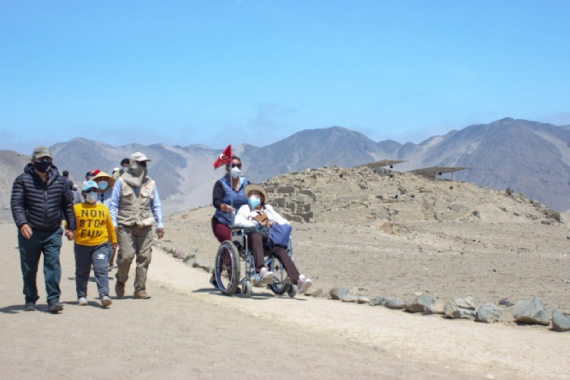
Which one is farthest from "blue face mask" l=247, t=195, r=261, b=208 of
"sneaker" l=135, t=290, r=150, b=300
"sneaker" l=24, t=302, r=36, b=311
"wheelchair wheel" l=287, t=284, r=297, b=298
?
"sneaker" l=24, t=302, r=36, b=311

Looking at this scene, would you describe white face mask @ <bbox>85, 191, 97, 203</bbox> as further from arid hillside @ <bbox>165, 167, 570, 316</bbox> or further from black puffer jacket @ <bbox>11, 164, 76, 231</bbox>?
arid hillside @ <bbox>165, 167, 570, 316</bbox>

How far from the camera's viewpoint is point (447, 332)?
6.43m

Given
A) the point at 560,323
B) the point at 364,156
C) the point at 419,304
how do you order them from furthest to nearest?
the point at 364,156 < the point at 419,304 < the point at 560,323

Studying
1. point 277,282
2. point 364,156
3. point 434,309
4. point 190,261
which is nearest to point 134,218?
point 277,282

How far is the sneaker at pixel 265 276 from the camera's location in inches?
317

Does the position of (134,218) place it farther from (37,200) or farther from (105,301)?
(37,200)

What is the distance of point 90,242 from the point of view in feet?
24.8

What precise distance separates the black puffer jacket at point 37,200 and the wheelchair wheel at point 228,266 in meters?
2.24

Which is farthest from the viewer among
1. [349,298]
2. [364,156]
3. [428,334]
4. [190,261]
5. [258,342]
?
[364,156]

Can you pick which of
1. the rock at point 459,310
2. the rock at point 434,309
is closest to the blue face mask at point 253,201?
the rock at point 434,309

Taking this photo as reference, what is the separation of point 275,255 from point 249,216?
0.63 metres

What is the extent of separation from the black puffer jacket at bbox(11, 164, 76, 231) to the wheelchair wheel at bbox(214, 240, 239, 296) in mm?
2244

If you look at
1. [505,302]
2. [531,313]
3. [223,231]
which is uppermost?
[223,231]

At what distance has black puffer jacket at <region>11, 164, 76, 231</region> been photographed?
6.88 metres
